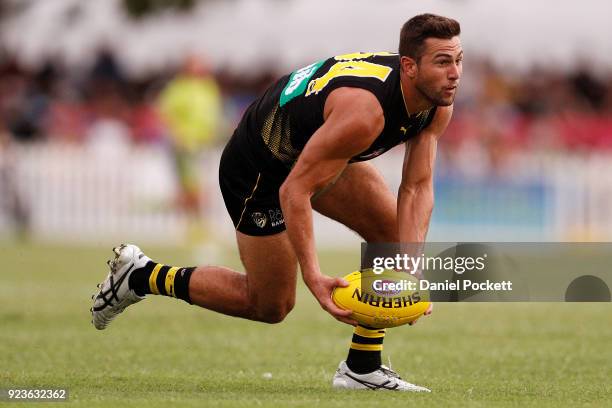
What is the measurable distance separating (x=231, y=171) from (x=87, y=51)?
15.9 m

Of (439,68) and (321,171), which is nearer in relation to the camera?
(321,171)

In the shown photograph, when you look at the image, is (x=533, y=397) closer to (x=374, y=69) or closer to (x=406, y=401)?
(x=406, y=401)

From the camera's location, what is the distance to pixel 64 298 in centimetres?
1211

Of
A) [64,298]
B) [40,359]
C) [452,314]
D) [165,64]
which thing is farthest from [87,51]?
[40,359]

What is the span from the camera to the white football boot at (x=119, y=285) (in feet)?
24.9

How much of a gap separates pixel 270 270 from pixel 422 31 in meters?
1.62

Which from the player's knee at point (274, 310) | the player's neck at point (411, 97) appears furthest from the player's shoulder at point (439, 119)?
the player's knee at point (274, 310)

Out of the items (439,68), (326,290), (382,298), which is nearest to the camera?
(326,290)

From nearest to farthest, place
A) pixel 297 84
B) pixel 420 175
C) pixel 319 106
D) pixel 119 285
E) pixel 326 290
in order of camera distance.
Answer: pixel 326 290, pixel 319 106, pixel 297 84, pixel 420 175, pixel 119 285

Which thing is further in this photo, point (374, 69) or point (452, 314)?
point (452, 314)

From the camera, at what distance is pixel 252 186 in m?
7.25

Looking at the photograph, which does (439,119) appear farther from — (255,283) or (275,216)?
(255,283)

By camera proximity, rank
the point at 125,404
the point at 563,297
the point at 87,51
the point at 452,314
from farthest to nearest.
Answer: the point at 87,51 < the point at 563,297 < the point at 452,314 < the point at 125,404

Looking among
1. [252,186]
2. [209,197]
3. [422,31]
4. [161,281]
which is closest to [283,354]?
[161,281]
